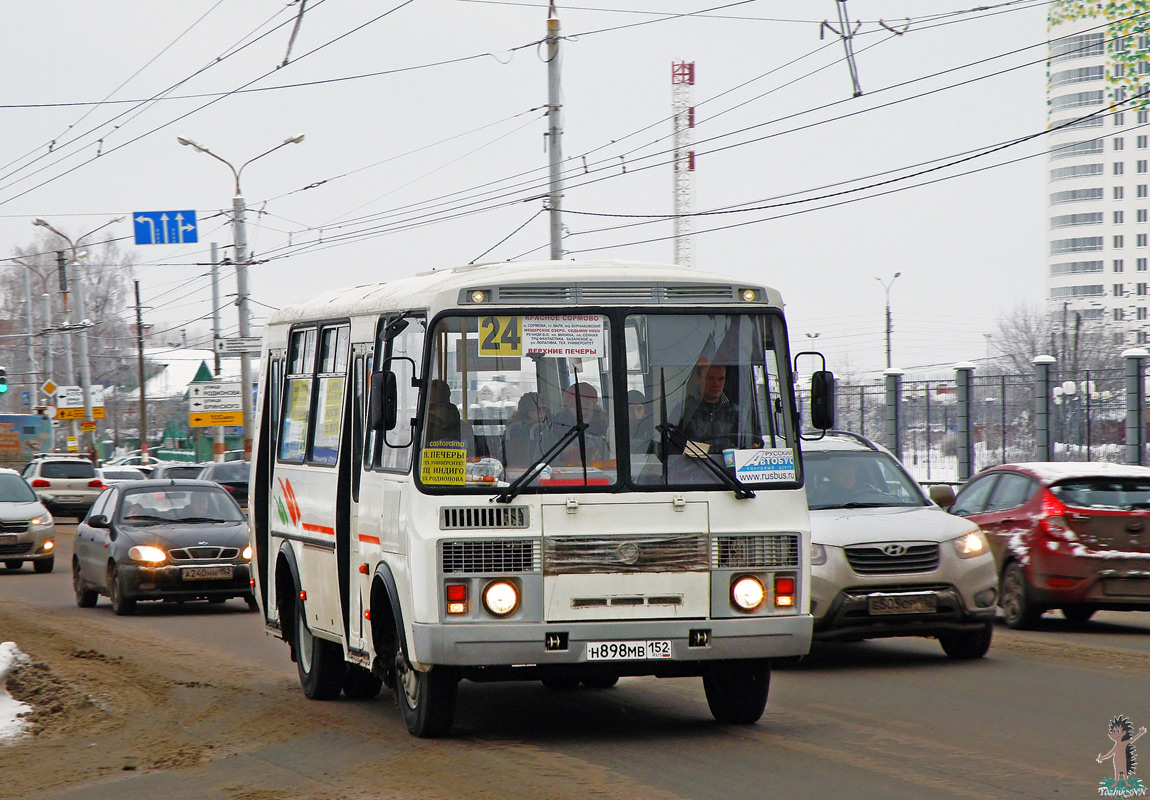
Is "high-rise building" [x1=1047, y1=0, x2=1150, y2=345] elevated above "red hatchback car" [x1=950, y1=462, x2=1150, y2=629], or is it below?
above

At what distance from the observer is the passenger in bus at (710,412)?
348 inches

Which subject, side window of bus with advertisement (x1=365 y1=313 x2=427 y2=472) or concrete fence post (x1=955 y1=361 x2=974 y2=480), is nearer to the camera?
side window of bus with advertisement (x1=365 y1=313 x2=427 y2=472)

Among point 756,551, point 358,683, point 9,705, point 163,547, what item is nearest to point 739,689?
point 756,551

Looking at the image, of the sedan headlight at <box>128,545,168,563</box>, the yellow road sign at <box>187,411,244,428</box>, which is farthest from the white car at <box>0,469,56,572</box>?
the yellow road sign at <box>187,411,244,428</box>

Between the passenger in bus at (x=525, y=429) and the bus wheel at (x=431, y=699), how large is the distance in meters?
1.24

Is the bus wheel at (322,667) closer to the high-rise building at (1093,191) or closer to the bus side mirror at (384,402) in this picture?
the bus side mirror at (384,402)

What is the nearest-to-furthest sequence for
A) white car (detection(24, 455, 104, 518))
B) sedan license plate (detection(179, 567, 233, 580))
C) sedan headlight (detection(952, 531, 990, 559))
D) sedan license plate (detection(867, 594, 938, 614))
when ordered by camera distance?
sedan license plate (detection(867, 594, 938, 614)) → sedan headlight (detection(952, 531, 990, 559)) → sedan license plate (detection(179, 567, 233, 580)) → white car (detection(24, 455, 104, 518))

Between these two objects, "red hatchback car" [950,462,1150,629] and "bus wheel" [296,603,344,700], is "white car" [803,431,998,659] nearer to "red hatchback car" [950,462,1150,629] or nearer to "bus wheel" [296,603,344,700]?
"red hatchback car" [950,462,1150,629]

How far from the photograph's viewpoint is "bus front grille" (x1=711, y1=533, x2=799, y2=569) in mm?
8719

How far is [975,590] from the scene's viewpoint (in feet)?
40.6

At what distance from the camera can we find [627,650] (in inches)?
338

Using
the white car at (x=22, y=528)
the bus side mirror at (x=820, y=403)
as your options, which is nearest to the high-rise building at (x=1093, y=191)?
the white car at (x=22, y=528)

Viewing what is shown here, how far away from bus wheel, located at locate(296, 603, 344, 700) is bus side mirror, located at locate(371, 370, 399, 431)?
2670 mm

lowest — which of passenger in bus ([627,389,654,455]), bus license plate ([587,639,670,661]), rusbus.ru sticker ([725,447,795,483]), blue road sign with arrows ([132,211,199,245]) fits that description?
bus license plate ([587,639,670,661])
